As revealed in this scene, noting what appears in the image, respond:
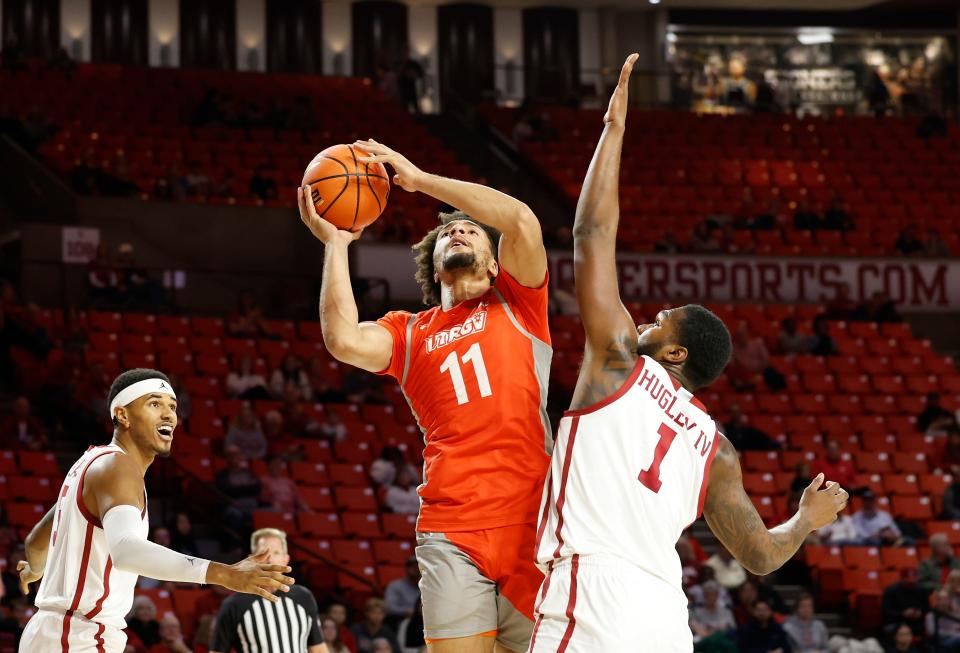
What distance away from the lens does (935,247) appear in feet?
63.1

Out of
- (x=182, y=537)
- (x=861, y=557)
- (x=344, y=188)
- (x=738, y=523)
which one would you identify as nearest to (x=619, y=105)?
(x=344, y=188)

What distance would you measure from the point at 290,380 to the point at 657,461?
32.2 feet

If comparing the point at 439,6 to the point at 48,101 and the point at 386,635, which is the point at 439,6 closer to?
the point at 48,101

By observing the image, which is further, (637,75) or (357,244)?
(637,75)

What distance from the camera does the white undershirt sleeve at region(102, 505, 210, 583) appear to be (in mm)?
4270

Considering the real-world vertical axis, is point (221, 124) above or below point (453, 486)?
above

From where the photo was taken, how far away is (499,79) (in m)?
25.3

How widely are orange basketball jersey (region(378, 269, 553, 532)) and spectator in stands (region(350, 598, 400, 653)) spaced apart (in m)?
5.47

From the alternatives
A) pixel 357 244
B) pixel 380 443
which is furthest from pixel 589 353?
pixel 357 244

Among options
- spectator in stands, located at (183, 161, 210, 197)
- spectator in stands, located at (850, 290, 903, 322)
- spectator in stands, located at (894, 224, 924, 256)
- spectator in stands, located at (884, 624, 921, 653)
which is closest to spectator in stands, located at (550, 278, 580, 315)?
spectator in stands, located at (850, 290, 903, 322)

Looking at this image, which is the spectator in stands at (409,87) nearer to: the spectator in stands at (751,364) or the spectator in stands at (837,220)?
the spectator in stands at (837,220)

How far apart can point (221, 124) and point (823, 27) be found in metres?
11.9

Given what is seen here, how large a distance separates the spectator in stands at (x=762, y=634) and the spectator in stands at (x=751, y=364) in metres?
5.01

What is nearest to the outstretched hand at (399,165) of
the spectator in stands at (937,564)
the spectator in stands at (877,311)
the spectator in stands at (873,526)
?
the spectator in stands at (937,564)
